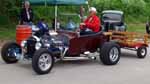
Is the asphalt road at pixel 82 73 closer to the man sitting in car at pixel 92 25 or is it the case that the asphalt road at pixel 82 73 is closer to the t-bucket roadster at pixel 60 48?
the t-bucket roadster at pixel 60 48

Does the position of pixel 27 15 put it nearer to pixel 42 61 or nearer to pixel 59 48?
pixel 59 48

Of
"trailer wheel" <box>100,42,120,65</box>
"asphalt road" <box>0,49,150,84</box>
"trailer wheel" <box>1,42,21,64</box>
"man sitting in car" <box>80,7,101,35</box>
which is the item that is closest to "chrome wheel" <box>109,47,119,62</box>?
"trailer wheel" <box>100,42,120,65</box>

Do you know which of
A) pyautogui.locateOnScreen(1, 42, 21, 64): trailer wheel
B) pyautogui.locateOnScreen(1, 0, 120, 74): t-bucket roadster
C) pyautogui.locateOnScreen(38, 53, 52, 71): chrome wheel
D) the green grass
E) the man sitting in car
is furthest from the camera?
the green grass

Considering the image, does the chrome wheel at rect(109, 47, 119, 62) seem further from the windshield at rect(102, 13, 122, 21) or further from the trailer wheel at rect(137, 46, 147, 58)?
the windshield at rect(102, 13, 122, 21)

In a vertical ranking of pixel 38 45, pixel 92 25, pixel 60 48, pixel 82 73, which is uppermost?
pixel 92 25

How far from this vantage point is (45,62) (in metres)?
10.4

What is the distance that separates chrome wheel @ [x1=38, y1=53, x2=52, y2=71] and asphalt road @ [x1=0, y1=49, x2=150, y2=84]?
8.3 inches

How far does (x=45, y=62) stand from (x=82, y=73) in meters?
1.02

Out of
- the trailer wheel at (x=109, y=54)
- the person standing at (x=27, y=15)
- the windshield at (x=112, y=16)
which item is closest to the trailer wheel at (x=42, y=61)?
the trailer wheel at (x=109, y=54)

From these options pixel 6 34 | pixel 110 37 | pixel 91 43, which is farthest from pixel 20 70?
pixel 6 34

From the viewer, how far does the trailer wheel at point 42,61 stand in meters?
10.2

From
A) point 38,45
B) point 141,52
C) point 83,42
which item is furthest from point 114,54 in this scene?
point 38,45

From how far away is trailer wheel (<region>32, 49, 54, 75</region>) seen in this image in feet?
33.4

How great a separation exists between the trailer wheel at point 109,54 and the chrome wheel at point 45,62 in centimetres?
189
